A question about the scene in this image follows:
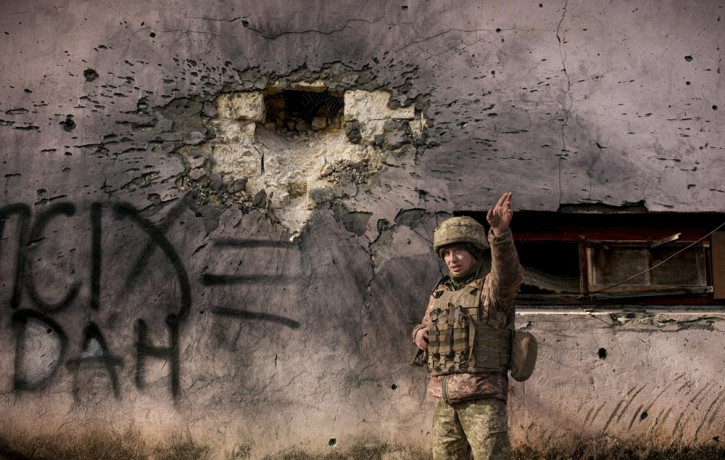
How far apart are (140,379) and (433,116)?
2326 mm

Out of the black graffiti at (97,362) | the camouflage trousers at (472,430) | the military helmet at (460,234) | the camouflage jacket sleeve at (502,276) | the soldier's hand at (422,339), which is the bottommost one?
the camouflage trousers at (472,430)

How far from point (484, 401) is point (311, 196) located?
1.68m

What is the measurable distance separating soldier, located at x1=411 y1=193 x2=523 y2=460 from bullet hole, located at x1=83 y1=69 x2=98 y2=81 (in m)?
2.44

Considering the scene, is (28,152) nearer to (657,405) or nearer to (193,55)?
(193,55)

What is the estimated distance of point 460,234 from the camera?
280 cm

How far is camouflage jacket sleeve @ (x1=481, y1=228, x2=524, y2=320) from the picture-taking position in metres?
2.48

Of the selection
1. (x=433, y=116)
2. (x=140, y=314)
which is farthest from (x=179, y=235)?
(x=433, y=116)

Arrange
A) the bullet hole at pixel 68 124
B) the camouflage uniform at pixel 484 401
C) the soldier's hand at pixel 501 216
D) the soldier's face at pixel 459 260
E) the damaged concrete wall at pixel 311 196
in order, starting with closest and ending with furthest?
the soldier's hand at pixel 501 216, the camouflage uniform at pixel 484 401, the soldier's face at pixel 459 260, the damaged concrete wall at pixel 311 196, the bullet hole at pixel 68 124

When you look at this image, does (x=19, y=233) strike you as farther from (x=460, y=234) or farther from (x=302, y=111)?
(x=460, y=234)

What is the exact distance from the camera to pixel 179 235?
3.76 metres

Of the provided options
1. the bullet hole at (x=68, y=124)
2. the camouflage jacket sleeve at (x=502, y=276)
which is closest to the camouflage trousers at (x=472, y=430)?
the camouflage jacket sleeve at (x=502, y=276)

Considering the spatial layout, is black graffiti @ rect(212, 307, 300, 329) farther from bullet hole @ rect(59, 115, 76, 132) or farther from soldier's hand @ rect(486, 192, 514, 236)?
soldier's hand @ rect(486, 192, 514, 236)

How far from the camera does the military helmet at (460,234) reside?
2805 millimetres

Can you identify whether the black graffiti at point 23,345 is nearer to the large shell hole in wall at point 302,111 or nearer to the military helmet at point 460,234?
the large shell hole in wall at point 302,111
